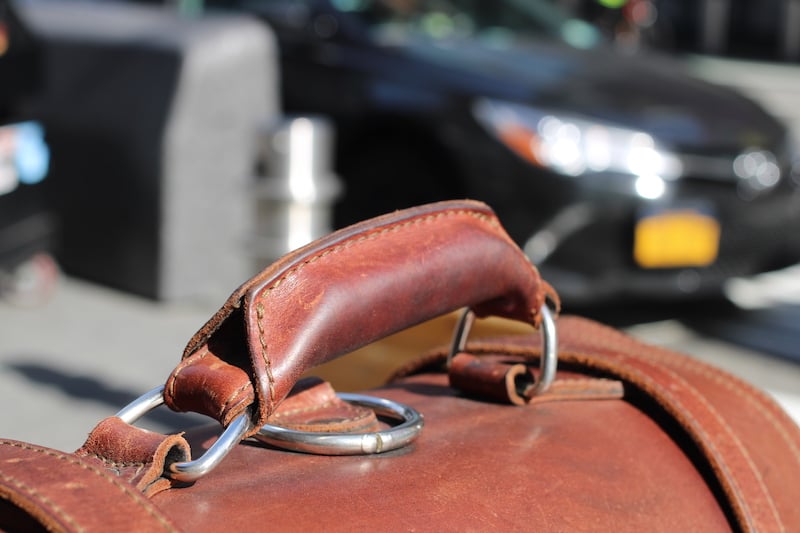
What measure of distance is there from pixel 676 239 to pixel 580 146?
57cm

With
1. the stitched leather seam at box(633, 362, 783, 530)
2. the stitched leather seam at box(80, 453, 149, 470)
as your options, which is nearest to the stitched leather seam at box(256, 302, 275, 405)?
the stitched leather seam at box(80, 453, 149, 470)

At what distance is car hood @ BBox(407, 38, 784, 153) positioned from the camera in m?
4.68

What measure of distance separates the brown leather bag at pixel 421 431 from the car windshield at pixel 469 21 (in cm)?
403

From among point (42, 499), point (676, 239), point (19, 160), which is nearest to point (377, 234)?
point (42, 499)

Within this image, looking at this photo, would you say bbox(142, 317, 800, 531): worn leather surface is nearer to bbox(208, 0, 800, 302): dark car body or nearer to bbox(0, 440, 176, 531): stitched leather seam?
bbox(0, 440, 176, 531): stitched leather seam

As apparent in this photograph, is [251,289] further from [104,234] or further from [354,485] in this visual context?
[104,234]

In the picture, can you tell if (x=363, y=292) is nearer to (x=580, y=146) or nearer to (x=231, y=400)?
(x=231, y=400)

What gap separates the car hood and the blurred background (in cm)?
1

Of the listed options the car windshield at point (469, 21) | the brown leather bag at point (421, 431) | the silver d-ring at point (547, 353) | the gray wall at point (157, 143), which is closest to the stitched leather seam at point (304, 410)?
the brown leather bag at point (421, 431)

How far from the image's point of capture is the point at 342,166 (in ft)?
17.3

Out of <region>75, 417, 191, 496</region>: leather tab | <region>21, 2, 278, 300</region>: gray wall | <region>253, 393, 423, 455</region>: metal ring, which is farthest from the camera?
<region>21, 2, 278, 300</region>: gray wall

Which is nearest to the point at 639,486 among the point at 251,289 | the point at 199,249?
the point at 251,289

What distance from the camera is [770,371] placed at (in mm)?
4547

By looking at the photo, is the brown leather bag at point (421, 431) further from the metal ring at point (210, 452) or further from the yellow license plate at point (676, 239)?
the yellow license plate at point (676, 239)
